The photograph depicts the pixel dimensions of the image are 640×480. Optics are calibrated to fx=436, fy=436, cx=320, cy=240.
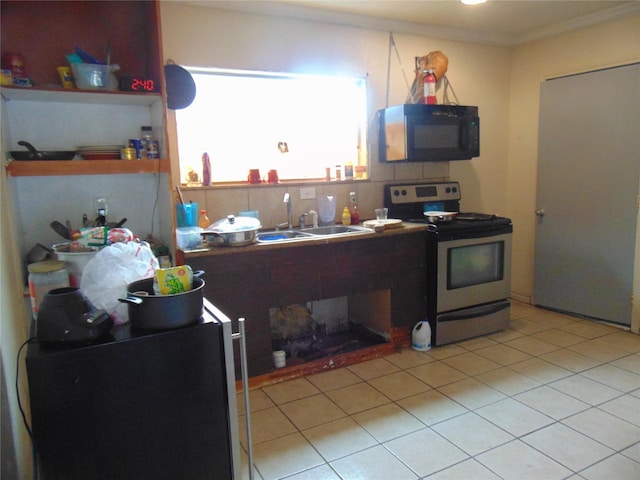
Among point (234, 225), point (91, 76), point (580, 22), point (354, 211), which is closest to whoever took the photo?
point (91, 76)

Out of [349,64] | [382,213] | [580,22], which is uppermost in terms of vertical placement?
[580,22]

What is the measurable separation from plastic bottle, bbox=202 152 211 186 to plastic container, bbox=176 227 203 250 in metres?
0.50

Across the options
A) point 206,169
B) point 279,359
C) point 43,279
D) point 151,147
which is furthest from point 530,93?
point 43,279

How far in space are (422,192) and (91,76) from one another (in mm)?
2496

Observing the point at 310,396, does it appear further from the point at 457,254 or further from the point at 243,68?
the point at 243,68

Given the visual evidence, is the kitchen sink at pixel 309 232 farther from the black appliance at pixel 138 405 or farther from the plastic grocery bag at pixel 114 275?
the black appliance at pixel 138 405

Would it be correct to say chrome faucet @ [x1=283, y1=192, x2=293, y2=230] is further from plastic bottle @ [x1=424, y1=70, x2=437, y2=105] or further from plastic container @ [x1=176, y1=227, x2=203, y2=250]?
plastic bottle @ [x1=424, y1=70, x2=437, y2=105]

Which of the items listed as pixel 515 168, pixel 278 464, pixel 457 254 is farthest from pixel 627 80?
pixel 278 464

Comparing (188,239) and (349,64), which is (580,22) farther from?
(188,239)

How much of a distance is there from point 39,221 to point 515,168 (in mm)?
3769

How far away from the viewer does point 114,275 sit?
1362mm

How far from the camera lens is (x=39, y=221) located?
2197 mm

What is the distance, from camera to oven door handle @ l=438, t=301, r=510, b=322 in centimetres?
308

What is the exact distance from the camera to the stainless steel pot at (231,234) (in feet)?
7.82
